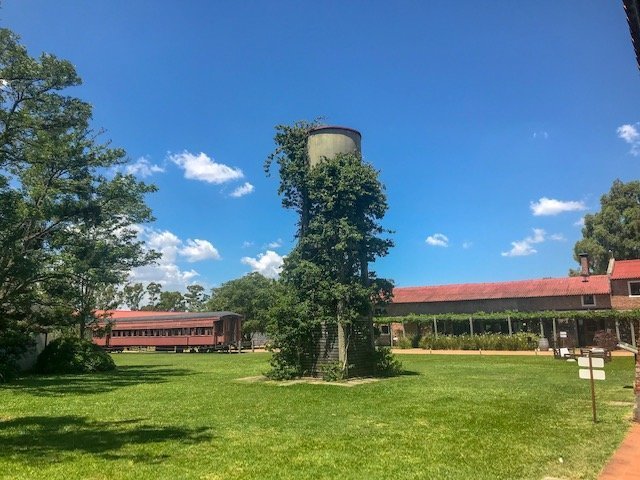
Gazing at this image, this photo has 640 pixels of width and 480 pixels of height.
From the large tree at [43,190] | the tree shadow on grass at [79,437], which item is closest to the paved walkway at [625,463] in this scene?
the tree shadow on grass at [79,437]

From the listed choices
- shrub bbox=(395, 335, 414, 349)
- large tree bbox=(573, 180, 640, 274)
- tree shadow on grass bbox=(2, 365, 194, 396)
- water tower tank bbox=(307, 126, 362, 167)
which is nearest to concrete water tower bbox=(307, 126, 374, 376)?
water tower tank bbox=(307, 126, 362, 167)

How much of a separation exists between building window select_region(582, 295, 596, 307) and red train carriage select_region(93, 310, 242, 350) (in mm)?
28618

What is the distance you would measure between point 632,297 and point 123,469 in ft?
121

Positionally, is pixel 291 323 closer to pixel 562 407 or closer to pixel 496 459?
pixel 562 407

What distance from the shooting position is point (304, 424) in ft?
28.6

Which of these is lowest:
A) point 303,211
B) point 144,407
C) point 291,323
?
point 144,407

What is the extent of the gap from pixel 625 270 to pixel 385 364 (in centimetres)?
2645

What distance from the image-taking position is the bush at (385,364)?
1697 centimetres

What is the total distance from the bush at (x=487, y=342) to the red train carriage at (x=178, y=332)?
59.9ft

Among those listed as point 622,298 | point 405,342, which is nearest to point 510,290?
point 622,298

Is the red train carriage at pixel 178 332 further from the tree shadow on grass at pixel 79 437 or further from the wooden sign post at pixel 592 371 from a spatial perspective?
the wooden sign post at pixel 592 371

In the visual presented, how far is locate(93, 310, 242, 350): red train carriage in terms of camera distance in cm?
4344


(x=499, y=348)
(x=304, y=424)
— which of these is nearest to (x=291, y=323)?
(x=304, y=424)

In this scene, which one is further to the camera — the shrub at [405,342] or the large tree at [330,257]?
the shrub at [405,342]
